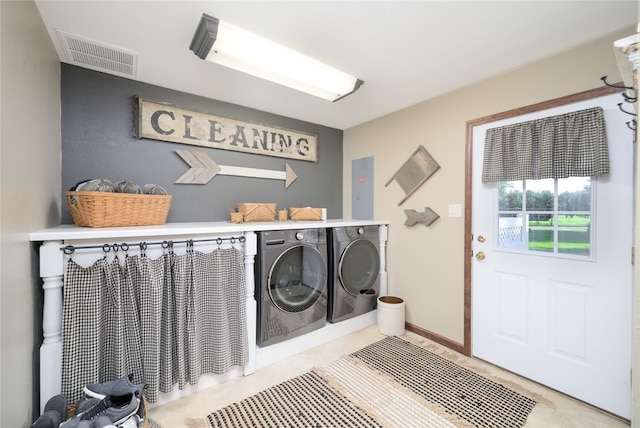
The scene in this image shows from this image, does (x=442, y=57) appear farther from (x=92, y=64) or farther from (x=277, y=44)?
(x=92, y=64)

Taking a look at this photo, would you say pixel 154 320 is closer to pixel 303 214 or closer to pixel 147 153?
pixel 147 153

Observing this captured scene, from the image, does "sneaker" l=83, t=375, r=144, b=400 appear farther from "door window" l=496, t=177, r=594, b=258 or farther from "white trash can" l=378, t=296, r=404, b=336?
"door window" l=496, t=177, r=594, b=258

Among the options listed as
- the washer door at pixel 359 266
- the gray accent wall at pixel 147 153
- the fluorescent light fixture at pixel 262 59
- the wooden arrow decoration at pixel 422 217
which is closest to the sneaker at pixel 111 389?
the gray accent wall at pixel 147 153

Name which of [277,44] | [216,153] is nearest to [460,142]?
[277,44]

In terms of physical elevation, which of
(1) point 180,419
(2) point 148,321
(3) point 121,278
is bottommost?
(1) point 180,419

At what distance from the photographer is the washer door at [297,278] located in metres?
2.05

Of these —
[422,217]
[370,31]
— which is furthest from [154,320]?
[422,217]

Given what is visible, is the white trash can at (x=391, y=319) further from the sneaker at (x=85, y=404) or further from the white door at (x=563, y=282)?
the sneaker at (x=85, y=404)

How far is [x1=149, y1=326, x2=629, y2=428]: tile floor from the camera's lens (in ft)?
4.87

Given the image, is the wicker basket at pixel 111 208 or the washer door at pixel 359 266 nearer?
the wicker basket at pixel 111 208

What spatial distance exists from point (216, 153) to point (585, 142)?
2.75 metres

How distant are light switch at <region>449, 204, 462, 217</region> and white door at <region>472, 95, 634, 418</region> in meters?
0.12

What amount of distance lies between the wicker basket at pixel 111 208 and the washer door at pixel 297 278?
94 centimetres

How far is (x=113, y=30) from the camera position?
4.91 feet
